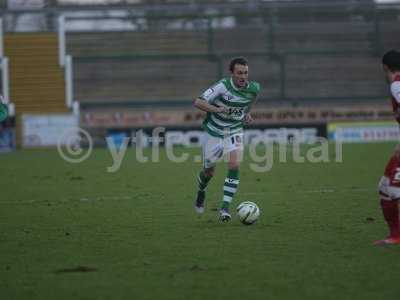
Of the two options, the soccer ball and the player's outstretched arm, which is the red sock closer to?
the soccer ball

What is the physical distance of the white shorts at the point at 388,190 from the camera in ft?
29.2

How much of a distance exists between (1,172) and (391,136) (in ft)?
58.8

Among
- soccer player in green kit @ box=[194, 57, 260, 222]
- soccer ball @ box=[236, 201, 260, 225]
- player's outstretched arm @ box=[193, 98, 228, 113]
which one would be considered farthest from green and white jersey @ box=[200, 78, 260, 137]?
soccer ball @ box=[236, 201, 260, 225]

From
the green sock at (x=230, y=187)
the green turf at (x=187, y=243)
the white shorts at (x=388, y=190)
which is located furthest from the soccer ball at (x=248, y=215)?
the white shorts at (x=388, y=190)

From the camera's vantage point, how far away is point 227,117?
11977mm

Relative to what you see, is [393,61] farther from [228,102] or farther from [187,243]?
[228,102]

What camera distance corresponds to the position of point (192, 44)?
138ft

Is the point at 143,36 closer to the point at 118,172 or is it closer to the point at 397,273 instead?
the point at 118,172

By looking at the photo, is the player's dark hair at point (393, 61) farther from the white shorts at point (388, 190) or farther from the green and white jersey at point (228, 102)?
the green and white jersey at point (228, 102)

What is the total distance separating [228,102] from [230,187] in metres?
1.19

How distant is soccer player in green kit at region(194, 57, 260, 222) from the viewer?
11.8m

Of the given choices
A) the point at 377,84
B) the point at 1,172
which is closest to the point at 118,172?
the point at 1,172

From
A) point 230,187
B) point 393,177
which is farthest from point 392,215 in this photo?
point 230,187

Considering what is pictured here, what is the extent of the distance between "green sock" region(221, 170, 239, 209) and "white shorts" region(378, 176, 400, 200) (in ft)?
9.57
